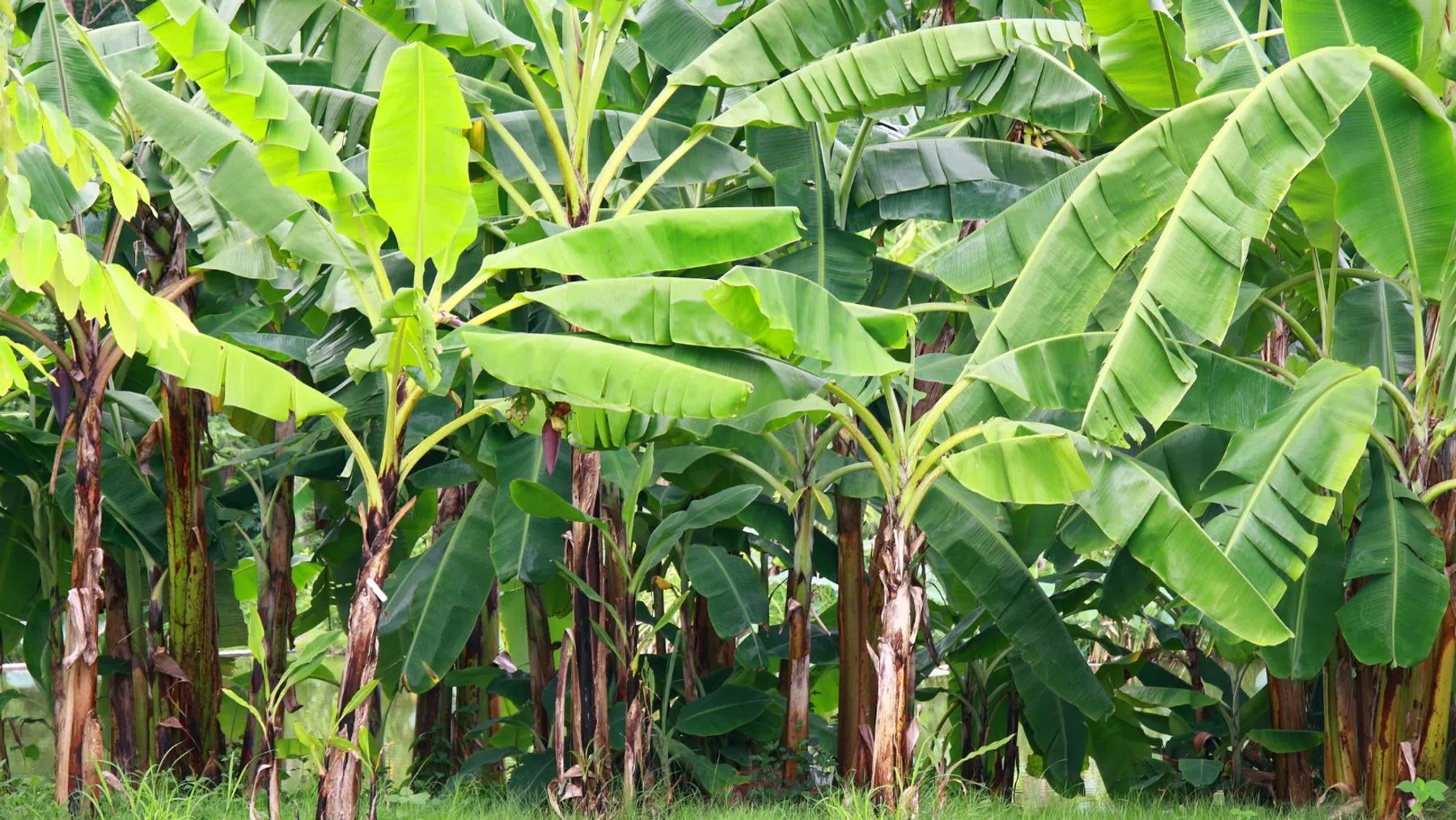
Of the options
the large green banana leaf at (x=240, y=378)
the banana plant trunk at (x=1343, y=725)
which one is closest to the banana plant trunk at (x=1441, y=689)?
the banana plant trunk at (x=1343, y=725)

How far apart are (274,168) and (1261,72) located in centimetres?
401

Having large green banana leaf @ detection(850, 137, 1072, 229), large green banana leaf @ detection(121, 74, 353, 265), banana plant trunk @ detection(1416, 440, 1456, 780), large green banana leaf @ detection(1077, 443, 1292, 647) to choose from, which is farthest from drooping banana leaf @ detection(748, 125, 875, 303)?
banana plant trunk @ detection(1416, 440, 1456, 780)

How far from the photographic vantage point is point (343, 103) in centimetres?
618

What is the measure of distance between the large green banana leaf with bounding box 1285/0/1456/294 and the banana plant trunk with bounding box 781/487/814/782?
113 inches

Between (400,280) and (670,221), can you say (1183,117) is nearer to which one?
(670,221)

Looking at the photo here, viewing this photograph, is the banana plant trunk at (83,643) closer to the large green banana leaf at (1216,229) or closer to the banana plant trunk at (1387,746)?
the large green banana leaf at (1216,229)

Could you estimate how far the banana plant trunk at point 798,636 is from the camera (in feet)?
21.5

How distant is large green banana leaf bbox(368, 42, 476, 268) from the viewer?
176 inches

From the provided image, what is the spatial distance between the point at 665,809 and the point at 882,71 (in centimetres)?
356

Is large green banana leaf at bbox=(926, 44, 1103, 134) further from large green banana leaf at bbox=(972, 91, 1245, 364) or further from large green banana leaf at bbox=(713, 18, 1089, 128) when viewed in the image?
large green banana leaf at bbox=(972, 91, 1245, 364)

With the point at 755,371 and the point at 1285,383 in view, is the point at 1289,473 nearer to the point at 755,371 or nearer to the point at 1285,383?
the point at 1285,383

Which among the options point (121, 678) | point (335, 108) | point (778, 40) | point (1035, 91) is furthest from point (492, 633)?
point (1035, 91)

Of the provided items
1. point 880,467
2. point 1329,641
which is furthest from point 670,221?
point 1329,641

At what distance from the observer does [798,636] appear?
6539 millimetres
